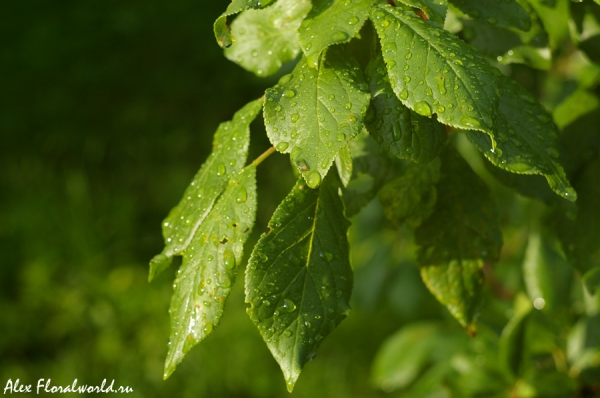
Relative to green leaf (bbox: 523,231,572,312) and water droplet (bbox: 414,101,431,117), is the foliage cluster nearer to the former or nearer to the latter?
water droplet (bbox: 414,101,431,117)

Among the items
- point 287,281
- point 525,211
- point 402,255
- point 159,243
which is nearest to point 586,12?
point 525,211

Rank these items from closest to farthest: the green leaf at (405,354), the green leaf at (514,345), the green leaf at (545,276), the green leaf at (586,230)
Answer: the green leaf at (586,230)
the green leaf at (514,345)
the green leaf at (545,276)
the green leaf at (405,354)

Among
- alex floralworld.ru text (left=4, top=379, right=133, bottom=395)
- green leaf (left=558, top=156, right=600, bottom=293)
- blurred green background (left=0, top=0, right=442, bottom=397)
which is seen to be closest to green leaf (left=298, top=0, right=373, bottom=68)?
green leaf (left=558, top=156, right=600, bottom=293)

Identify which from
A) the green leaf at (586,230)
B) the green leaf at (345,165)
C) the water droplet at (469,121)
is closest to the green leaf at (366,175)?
the green leaf at (345,165)

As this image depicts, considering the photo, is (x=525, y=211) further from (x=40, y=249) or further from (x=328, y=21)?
(x=40, y=249)

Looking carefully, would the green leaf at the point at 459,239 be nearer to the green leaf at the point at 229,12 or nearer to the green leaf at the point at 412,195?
the green leaf at the point at 412,195
